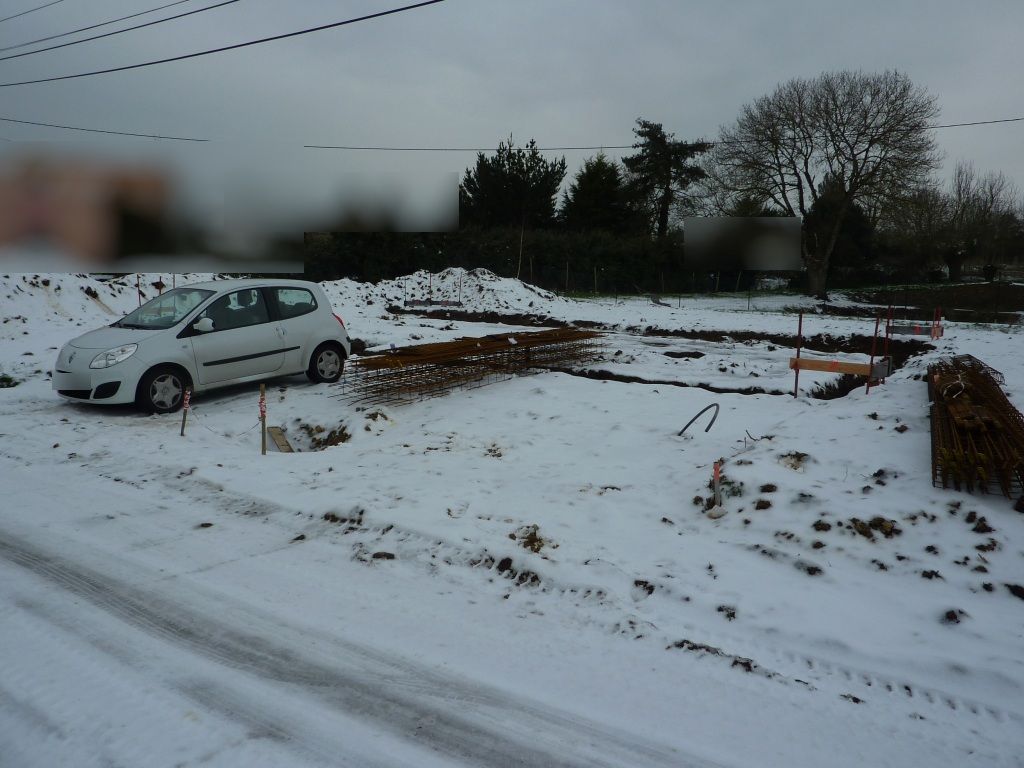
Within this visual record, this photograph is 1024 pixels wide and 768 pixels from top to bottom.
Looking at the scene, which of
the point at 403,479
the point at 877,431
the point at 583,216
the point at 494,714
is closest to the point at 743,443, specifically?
the point at 877,431

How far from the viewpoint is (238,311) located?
31.5 feet

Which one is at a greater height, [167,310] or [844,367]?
[167,310]

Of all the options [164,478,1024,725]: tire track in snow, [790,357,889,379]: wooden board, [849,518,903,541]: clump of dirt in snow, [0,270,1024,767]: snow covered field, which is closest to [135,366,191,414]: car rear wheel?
[0,270,1024,767]: snow covered field

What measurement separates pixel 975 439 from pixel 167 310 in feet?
31.5

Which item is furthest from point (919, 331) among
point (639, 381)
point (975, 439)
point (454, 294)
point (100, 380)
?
point (100, 380)

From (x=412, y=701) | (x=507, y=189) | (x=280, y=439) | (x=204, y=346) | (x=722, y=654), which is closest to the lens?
(x=412, y=701)

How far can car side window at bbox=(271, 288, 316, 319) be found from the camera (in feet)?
33.1

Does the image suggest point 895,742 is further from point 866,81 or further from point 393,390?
point 866,81

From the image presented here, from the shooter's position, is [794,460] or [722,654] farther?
[794,460]

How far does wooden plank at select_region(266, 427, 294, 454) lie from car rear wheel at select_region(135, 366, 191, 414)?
4.83 ft

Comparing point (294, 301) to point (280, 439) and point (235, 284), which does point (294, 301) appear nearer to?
point (235, 284)

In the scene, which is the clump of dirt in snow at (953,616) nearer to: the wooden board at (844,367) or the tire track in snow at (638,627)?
the tire track in snow at (638,627)

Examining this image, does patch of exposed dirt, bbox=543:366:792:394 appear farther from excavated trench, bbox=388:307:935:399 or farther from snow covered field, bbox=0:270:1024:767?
snow covered field, bbox=0:270:1024:767

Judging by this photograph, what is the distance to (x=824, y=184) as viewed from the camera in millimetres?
35094
